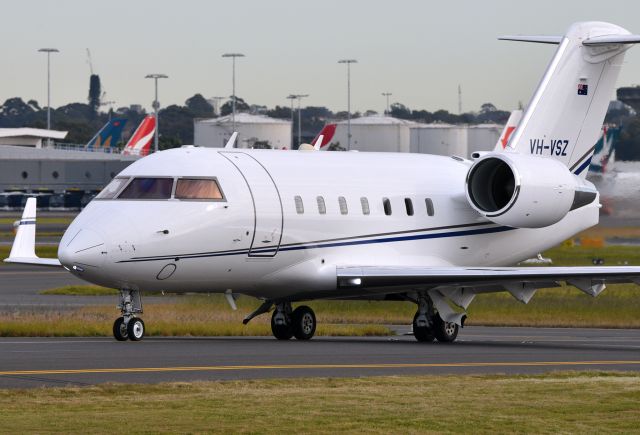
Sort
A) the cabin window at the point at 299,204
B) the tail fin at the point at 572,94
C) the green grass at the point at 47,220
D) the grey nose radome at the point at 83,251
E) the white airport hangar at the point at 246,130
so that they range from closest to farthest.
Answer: the grey nose radome at the point at 83,251
the cabin window at the point at 299,204
the tail fin at the point at 572,94
the green grass at the point at 47,220
the white airport hangar at the point at 246,130

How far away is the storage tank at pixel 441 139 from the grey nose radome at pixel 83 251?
120 metres

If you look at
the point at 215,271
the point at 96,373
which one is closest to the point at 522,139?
the point at 215,271

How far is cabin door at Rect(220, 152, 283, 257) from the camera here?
2698cm

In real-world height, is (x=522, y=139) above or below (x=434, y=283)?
above

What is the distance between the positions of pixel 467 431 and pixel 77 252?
1163cm

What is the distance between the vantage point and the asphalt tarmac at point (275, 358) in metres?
19.8

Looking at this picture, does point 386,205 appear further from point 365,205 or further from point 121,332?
point 121,332

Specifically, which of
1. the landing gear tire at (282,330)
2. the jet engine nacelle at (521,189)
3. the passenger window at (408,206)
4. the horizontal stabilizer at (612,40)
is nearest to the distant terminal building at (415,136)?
the horizontal stabilizer at (612,40)

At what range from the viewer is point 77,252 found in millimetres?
24500

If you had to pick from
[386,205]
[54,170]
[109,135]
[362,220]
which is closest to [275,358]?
[362,220]

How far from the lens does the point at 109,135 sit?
17450 cm

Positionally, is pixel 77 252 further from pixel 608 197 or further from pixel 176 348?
pixel 608 197

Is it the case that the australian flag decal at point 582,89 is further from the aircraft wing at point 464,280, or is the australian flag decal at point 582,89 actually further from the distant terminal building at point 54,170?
the distant terminal building at point 54,170

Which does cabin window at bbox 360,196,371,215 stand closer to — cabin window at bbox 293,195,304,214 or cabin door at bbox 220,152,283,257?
cabin window at bbox 293,195,304,214
